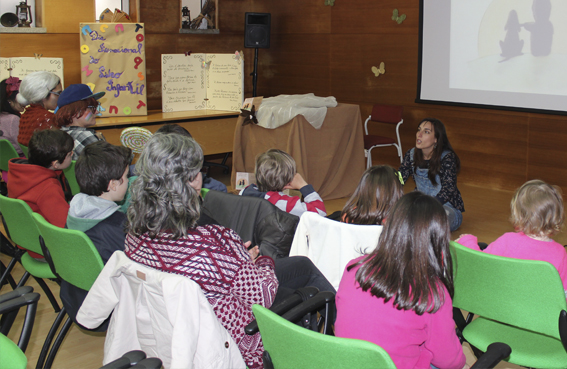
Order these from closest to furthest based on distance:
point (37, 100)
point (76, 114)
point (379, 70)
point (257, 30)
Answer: point (76, 114) → point (37, 100) → point (379, 70) → point (257, 30)

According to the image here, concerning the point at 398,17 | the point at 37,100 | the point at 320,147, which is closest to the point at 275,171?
the point at 37,100

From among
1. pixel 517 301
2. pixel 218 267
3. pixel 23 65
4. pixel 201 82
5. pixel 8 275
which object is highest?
pixel 23 65

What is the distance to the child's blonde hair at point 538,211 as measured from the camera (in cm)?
198

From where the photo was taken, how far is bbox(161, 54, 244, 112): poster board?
6.08m

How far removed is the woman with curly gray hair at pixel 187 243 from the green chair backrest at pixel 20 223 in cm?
88

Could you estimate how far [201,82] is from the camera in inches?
250

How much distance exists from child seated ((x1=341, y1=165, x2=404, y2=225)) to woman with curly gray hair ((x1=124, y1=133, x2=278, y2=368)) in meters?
0.53

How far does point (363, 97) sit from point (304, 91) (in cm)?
98

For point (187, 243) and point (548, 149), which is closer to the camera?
point (187, 243)

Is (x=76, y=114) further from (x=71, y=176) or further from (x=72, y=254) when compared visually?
(x=72, y=254)

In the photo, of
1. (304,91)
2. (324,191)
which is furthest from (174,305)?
(304,91)

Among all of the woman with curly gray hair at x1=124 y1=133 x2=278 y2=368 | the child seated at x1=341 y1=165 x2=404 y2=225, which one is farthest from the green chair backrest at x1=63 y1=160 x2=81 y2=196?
the child seated at x1=341 y1=165 x2=404 y2=225

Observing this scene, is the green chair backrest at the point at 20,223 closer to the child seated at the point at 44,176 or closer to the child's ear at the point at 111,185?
the child seated at the point at 44,176

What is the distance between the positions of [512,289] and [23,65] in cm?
496
